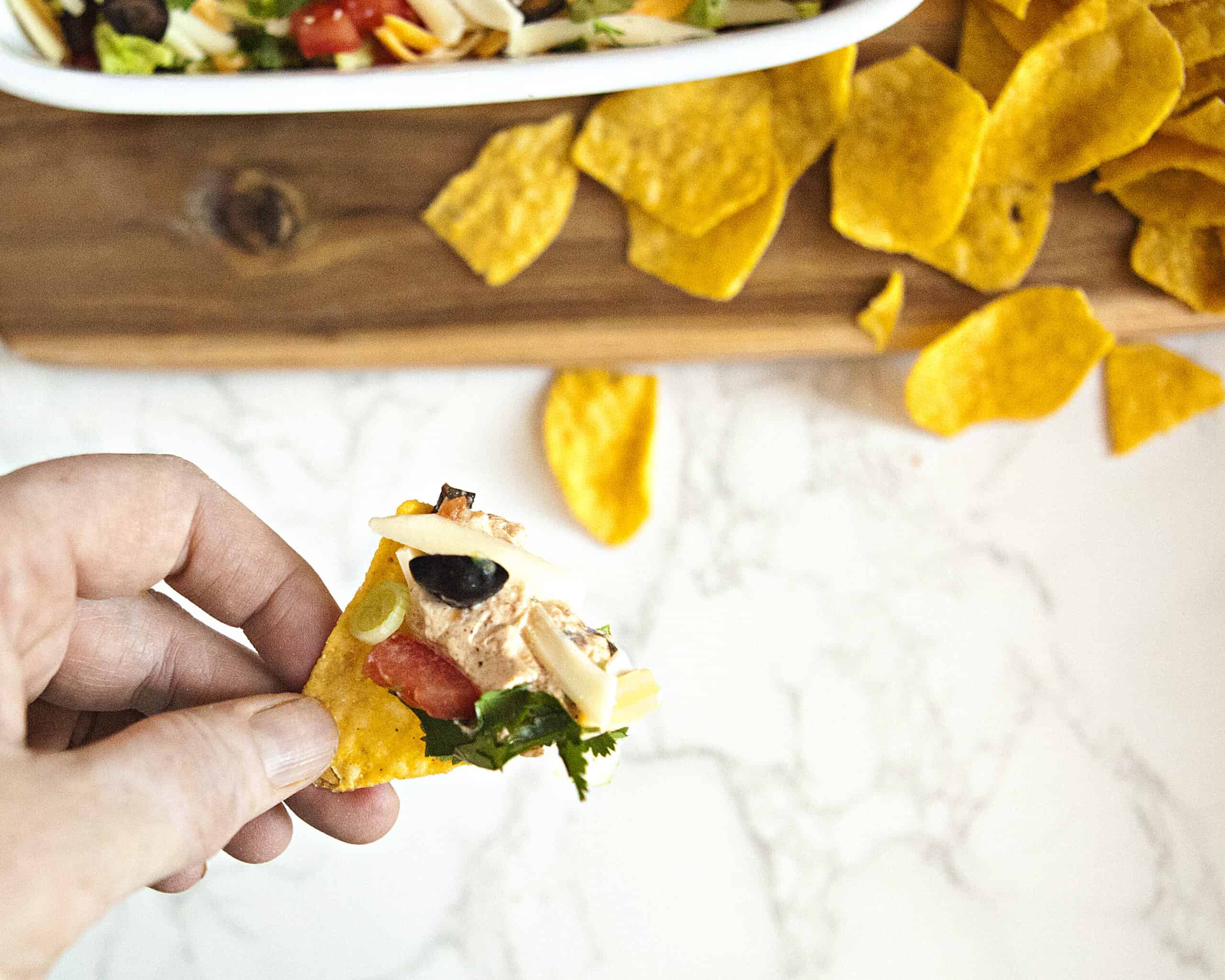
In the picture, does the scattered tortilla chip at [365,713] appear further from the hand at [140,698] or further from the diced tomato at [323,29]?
the diced tomato at [323,29]

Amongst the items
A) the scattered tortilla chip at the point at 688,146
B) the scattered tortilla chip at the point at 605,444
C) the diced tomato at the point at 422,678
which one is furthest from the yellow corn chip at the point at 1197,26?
the diced tomato at the point at 422,678

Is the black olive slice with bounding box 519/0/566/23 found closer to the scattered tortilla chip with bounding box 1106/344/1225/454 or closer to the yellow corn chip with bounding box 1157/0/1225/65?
the yellow corn chip with bounding box 1157/0/1225/65

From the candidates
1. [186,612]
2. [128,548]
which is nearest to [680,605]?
[186,612]

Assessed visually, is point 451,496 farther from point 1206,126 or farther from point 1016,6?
point 1206,126

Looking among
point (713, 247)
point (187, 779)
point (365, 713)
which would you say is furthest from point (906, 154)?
point (187, 779)

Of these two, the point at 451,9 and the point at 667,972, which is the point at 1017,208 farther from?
the point at 667,972
